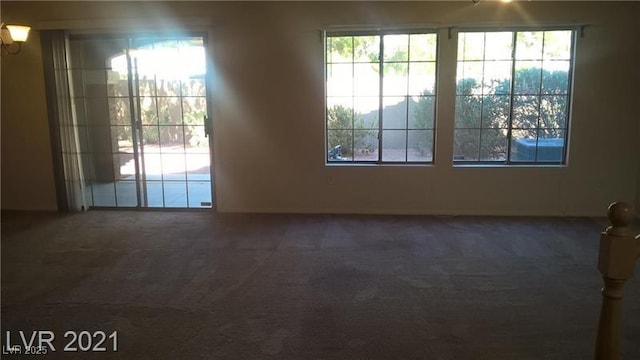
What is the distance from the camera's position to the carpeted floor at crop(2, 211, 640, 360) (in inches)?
102

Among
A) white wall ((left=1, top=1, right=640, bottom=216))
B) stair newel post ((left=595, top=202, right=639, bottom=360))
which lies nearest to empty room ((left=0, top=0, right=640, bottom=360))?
white wall ((left=1, top=1, right=640, bottom=216))

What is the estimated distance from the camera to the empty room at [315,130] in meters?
4.59

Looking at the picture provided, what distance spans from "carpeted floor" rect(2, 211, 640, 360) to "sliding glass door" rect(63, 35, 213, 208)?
31.1 inches

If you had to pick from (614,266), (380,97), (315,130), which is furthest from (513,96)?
(614,266)

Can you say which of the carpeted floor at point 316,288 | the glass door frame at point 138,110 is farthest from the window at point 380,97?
the glass door frame at point 138,110

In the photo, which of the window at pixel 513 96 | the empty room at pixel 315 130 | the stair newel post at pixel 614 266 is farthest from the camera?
the window at pixel 513 96

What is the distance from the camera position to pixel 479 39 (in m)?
5.07

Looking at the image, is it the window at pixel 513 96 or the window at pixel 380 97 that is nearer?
the window at pixel 513 96

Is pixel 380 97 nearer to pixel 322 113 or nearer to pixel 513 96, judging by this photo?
pixel 322 113

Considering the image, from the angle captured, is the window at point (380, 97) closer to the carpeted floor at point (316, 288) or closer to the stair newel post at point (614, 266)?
the carpeted floor at point (316, 288)

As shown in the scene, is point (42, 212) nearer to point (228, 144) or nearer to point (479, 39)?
point (228, 144)

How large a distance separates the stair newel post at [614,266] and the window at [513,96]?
12.8ft

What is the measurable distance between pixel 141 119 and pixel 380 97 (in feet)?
9.77

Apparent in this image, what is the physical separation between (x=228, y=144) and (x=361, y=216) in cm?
185
